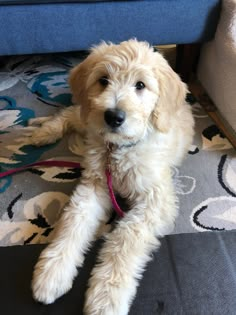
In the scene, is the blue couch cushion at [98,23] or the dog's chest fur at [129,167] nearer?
the dog's chest fur at [129,167]

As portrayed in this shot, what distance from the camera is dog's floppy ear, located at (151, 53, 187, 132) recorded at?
130 cm

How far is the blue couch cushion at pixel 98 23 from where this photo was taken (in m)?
1.88

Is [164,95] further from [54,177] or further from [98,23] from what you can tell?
[98,23]

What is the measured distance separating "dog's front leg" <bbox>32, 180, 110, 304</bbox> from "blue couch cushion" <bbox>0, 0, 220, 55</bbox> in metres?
0.92

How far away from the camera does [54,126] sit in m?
1.87

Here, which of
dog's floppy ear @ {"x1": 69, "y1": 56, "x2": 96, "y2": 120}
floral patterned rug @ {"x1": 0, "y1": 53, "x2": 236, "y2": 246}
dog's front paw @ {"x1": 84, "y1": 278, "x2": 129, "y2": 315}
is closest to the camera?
dog's front paw @ {"x1": 84, "y1": 278, "x2": 129, "y2": 315}

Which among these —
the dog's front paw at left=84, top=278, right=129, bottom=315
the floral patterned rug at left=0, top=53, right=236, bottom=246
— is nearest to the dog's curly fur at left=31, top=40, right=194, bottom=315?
the dog's front paw at left=84, top=278, right=129, bottom=315

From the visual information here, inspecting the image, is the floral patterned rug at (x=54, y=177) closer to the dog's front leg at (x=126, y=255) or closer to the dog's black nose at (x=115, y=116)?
the dog's front leg at (x=126, y=255)

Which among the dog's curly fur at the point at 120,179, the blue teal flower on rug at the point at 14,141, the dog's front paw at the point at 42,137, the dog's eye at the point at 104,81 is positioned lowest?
the blue teal flower on rug at the point at 14,141

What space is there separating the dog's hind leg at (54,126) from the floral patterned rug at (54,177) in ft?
0.13

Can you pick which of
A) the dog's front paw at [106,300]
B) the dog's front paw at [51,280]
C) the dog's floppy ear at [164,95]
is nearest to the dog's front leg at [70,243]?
the dog's front paw at [51,280]

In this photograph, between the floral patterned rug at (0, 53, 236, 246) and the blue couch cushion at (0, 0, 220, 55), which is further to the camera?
the blue couch cushion at (0, 0, 220, 55)

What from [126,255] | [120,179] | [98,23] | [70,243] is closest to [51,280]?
[70,243]

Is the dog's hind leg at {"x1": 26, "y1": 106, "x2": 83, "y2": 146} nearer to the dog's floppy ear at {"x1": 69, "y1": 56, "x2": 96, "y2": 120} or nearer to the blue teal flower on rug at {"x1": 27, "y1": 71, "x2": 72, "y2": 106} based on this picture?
the blue teal flower on rug at {"x1": 27, "y1": 71, "x2": 72, "y2": 106}
